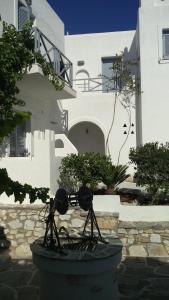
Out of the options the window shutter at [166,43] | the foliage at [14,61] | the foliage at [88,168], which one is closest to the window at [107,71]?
the window shutter at [166,43]

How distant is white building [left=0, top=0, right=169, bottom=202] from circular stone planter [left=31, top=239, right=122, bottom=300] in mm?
6963

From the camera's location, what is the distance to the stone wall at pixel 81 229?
9.27 meters

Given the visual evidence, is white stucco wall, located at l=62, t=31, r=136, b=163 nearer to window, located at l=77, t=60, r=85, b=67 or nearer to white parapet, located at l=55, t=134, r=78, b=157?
window, located at l=77, t=60, r=85, b=67

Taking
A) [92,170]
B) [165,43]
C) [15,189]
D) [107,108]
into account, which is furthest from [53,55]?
[15,189]

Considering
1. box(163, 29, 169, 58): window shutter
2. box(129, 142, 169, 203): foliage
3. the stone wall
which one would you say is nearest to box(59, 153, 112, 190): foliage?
box(129, 142, 169, 203): foliage

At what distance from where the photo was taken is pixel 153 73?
16312mm

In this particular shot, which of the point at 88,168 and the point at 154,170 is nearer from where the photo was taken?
the point at 154,170

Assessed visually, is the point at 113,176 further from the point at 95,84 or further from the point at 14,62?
the point at 95,84

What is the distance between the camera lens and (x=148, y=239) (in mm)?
9344

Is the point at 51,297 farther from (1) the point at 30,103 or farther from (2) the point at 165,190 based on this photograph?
(1) the point at 30,103

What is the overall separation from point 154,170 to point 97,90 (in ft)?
29.5

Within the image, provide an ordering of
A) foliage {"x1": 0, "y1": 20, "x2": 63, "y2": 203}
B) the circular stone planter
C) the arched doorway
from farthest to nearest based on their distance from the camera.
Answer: the arched doorway → foliage {"x1": 0, "y1": 20, "x2": 63, "y2": 203} → the circular stone planter

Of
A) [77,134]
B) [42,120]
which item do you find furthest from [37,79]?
[77,134]

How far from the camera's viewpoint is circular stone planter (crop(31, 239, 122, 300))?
177 inches
